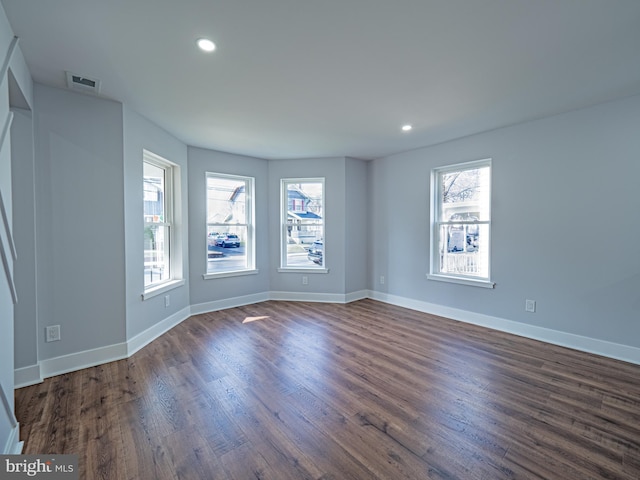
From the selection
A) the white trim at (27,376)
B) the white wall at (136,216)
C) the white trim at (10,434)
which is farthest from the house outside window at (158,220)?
the white trim at (10,434)

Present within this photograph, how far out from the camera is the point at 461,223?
13.5ft

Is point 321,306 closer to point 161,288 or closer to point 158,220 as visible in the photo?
point 161,288

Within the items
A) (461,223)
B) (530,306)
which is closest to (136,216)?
(461,223)

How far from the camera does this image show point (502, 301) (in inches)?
143

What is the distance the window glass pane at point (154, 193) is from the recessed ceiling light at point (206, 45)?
2055mm

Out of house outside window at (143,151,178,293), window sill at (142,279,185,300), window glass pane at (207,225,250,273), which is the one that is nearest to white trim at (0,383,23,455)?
window sill at (142,279,185,300)

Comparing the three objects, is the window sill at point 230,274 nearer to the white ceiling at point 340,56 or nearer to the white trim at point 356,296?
the white trim at point 356,296

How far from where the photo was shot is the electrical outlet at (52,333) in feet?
8.34

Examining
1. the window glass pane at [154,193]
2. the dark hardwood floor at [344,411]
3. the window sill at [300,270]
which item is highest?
the window glass pane at [154,193]

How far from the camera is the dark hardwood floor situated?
1.59 m

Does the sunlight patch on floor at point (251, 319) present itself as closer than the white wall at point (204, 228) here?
Yes

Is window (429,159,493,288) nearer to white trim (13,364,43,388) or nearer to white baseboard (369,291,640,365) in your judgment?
white baseboard (369,291,640,365)

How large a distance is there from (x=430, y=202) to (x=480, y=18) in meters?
2.87

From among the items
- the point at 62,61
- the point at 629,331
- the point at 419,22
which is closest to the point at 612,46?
the point at 419,22
